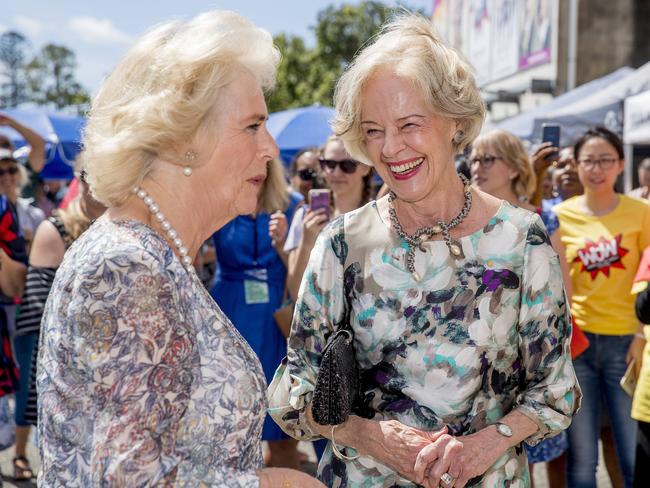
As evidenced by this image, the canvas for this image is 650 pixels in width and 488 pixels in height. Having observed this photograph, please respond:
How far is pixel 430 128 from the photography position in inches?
83.7

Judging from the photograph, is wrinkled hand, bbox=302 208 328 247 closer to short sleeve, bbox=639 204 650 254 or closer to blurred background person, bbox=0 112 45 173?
short sleeve, bbox=639 204 650 254

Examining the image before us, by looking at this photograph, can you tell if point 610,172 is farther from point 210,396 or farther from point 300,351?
Result: point 210,396

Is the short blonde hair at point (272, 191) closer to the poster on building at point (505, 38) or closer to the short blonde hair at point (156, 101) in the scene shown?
the short blonde hair at point (156, 101)

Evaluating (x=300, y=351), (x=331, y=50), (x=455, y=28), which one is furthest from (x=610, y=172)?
(x=331, y=50)

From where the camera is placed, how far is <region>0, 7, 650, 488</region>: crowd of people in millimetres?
1385

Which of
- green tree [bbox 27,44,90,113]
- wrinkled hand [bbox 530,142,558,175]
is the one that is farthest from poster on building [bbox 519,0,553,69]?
green tree [bbox 27,44,90,113]

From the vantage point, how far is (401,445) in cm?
198

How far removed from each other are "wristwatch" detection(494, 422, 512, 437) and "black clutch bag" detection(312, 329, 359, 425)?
0.39 metres

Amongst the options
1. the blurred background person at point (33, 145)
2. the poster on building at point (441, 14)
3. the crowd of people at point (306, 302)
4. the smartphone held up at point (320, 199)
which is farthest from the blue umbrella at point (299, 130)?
the poster on building at point (441, 14)

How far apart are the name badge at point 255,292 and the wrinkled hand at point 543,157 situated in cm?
187

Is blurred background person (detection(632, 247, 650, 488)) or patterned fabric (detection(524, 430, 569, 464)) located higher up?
blurred background person (detection(632, 247, 650, 488))

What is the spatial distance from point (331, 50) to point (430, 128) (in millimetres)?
47897

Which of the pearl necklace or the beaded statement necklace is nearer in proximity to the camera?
the pearl necklace

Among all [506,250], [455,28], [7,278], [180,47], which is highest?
[455,28]
